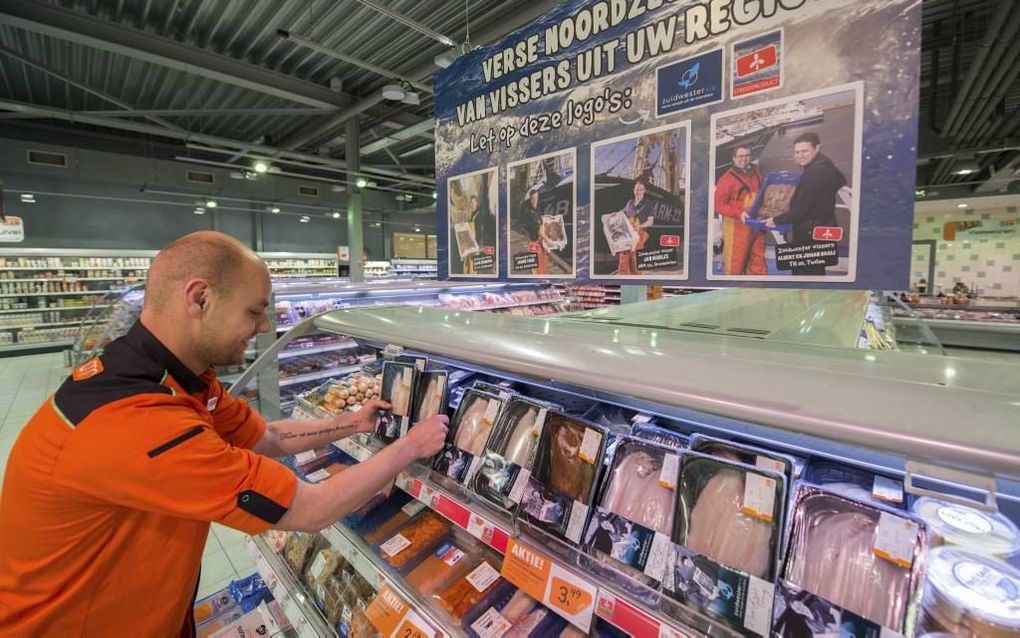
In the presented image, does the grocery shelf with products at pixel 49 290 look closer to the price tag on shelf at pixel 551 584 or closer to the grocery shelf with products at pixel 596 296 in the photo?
the grocery shelf with products at pixel 596 296

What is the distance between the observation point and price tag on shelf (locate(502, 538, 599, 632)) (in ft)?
3.23

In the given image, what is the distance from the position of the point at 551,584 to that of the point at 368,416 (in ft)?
3.38

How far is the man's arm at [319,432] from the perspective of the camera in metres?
1.78

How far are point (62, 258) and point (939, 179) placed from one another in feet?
78.9

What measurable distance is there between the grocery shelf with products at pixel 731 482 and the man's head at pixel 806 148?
1.62 ft

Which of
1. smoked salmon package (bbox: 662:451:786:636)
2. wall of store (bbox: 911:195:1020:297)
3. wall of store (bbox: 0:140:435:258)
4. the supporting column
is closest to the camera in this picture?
smoked salmon package (bbox: 662:451:786:636)

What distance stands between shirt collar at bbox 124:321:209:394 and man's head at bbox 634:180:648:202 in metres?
1.47

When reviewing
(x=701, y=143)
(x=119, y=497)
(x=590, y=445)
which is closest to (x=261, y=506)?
(x=119, y=497)

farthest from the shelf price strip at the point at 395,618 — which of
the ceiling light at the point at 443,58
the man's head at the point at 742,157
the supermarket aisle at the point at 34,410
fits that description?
the ceiling light at the point at 443,58

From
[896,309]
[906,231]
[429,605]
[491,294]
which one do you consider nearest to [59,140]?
[491,294]

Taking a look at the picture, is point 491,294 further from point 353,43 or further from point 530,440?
point 530,440

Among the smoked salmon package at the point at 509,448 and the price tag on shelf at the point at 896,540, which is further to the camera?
the smoked salmon package at the point at 509,448

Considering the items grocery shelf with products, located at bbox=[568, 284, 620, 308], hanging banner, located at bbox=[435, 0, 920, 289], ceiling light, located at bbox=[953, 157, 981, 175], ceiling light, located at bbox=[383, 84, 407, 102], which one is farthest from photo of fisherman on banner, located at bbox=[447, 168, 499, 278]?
ceiling light, located at bbox=[953, 157, 981, 175]

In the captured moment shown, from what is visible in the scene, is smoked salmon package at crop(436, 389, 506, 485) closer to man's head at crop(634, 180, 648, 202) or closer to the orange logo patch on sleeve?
man's head at crop(634, 180, 648, 202)
